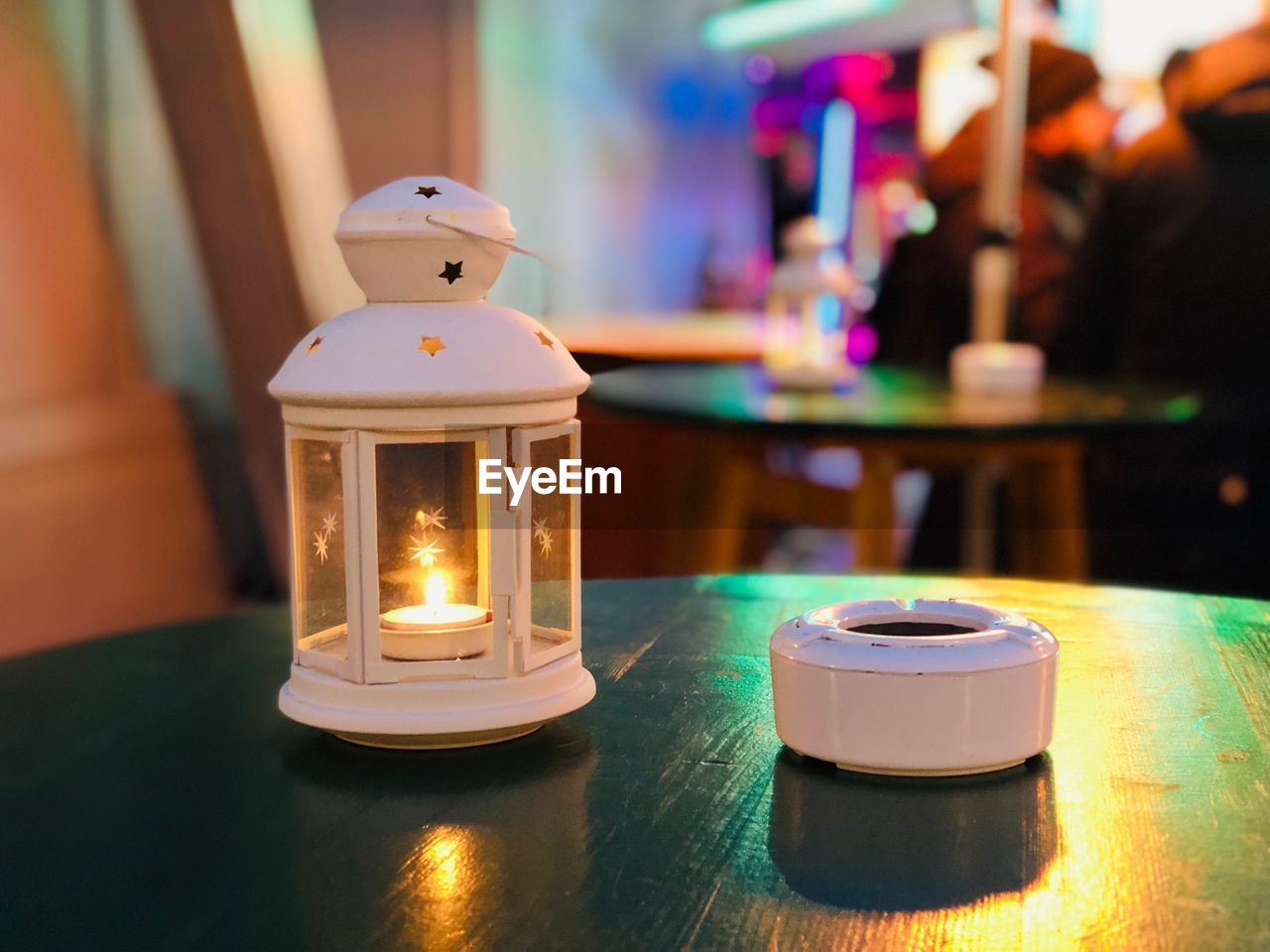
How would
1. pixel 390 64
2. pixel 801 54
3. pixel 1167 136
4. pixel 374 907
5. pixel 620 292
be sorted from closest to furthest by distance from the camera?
pixel 374 907
pixel 1167 136
pixel 390 64
pixel 620 292
pixel 801 54

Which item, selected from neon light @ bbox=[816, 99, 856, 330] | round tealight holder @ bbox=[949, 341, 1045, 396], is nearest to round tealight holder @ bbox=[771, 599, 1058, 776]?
round tealight holder @ bbox=[949, 341, 1045, 396]

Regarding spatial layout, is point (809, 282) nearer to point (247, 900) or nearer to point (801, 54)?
point (247, 900)

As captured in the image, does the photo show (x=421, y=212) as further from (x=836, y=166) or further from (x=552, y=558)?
(x=836, y=166)

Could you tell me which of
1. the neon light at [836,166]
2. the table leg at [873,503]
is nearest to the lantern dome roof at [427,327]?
the table leg at [873,503]

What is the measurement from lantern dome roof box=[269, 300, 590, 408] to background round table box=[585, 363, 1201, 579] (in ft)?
3.79

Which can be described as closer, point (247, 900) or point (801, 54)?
point (247, 900)

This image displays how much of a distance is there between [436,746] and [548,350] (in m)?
0.19

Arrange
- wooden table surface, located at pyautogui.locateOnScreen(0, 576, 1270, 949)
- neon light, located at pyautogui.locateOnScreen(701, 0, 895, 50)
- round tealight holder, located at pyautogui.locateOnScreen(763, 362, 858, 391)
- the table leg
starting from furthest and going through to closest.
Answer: neon light, located at pyautogui.locateOnScreen(701, 0, 895, 50), round tealight holder, located at pyautogui.locateOnScreen(763, 362, 858, 391), the table leg, wooden table surface, located at pyautogui.locateOnScreen(0, 576, 1270, 949)

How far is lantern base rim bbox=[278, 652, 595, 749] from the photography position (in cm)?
66

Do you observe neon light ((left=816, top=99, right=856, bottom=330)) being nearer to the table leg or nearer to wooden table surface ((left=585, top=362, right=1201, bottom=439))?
wooden table surface ((left=585, top=362, right=1201, bottom=439))

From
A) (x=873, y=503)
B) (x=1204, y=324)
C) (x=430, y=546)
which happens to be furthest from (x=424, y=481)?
(x=1204, y=324)

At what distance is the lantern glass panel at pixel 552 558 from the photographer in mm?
704

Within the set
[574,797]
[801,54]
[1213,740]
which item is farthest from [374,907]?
[801,54]

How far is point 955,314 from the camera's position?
3.44 m
